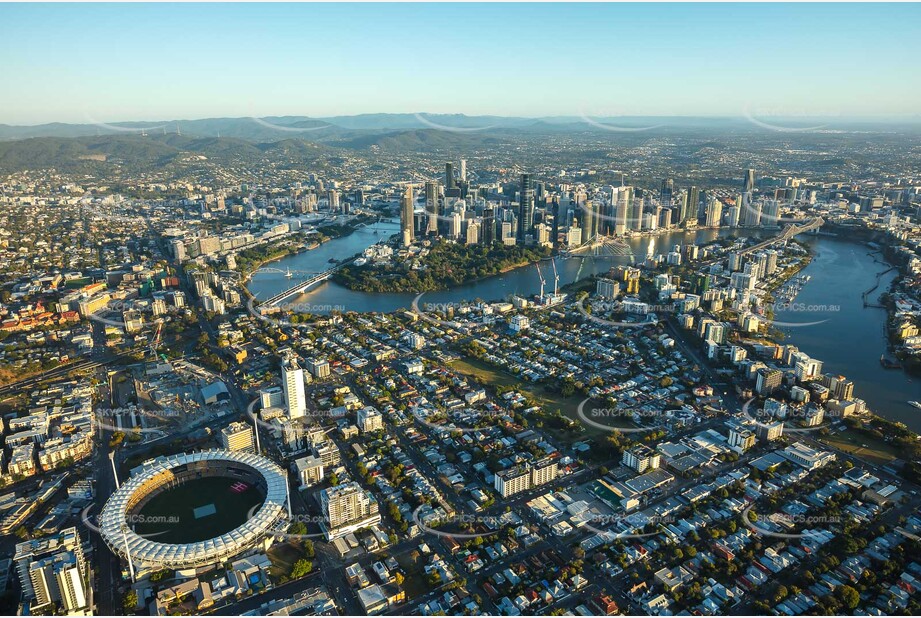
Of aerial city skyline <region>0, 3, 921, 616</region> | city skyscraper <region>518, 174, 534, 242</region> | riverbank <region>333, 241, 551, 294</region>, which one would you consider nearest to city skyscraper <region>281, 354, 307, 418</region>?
aerial city skyline <region>0, 3, 921, 616</region>

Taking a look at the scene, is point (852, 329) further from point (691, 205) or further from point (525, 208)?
point (691, 205)

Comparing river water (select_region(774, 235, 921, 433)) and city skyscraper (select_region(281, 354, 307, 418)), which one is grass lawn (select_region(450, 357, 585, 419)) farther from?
river water (select_region(774, 235, 921, 433))

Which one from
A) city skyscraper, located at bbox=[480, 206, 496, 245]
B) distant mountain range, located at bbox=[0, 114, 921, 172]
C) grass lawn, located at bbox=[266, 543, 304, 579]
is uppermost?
distant mountain range, located at bbox=[0, 114, 921, 172]

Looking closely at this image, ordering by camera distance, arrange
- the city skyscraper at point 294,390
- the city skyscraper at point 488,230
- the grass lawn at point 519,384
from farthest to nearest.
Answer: the city skyscraper at point 488,230 < the grass lawn at point 519,384 < the city skyscraper at point 294,390

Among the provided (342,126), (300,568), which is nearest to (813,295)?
(300,568)

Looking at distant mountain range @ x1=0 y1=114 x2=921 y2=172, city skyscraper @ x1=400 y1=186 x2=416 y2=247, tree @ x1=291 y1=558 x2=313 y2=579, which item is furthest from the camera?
distant mountain range @ x1=0 y1=114 x2=921 y2=172

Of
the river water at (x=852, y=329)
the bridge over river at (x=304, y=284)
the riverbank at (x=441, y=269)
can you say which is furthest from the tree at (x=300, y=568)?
the riverbank at (x=441, y=269)

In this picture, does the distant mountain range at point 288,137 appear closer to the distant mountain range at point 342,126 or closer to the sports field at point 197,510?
the distant mountain range at point 342,126
